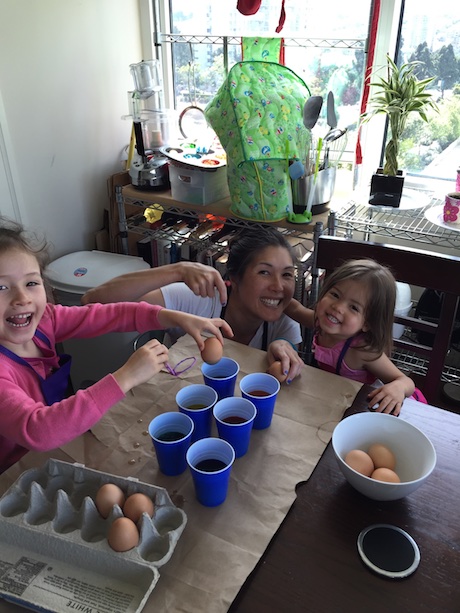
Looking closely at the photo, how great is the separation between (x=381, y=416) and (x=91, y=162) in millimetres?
1917

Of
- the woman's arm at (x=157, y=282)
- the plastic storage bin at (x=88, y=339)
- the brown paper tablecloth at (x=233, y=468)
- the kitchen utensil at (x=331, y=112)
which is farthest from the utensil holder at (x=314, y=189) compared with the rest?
the brown paper tablecloth at (x=233, y=468)

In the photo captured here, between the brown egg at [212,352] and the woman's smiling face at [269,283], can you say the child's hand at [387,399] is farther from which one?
the woman's smiling face at [269,283]

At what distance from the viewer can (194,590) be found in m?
0.64

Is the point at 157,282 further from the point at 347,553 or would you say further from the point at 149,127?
the point at 149,127

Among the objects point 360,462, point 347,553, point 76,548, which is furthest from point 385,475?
point 76,548

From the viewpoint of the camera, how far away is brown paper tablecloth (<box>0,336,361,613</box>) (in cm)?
65

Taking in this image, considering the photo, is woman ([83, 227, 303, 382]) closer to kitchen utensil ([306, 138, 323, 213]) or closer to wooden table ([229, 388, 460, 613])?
kitchen utensil ([306, 138, 323, 213])

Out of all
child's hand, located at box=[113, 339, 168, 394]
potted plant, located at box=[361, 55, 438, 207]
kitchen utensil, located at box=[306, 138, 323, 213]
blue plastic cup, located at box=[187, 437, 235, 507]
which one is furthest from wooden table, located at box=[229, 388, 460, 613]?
potted plant, located at box=[361, 55, 438, 207]

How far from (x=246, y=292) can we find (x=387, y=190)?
2.68 feet

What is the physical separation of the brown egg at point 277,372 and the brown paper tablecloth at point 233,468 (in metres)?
0.02

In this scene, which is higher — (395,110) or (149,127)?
(395,110)

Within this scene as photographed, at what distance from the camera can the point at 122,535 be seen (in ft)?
2.19

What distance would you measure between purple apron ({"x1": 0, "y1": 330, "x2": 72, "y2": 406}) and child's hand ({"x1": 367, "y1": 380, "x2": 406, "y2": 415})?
0.66m

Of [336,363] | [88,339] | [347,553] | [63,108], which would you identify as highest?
[63,108]
